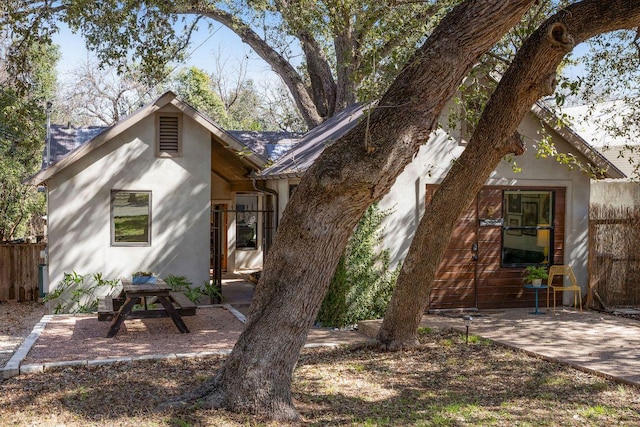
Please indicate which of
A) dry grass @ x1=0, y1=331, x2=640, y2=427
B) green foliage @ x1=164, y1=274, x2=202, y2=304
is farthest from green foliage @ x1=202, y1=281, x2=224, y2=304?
dry grass @ x1=0, y1=331, x2=640, y2=427

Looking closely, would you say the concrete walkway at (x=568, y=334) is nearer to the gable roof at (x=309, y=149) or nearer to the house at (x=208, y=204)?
the house at (x=208, y=204)

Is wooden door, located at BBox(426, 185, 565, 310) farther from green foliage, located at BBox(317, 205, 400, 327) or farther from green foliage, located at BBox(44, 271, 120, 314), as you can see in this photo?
green foliage, located at BBox(44, 271, 120, 314)

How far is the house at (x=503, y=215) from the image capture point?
12812 mm

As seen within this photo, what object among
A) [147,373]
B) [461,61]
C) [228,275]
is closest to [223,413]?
[147,373]

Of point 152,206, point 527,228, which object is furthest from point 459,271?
point 152,206

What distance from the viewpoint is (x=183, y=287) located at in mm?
14641

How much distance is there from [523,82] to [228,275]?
1323cm

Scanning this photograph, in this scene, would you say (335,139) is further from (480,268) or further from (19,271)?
(19,271)

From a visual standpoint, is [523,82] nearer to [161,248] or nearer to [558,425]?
[558,425]

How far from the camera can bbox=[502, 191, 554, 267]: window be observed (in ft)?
45.1

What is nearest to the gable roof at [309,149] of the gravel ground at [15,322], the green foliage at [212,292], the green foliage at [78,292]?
the green foliage at [212,292]

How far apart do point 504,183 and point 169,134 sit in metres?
7.15

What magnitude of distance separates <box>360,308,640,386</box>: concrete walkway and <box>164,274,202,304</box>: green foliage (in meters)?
4.50

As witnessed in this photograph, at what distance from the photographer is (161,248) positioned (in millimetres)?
14594
